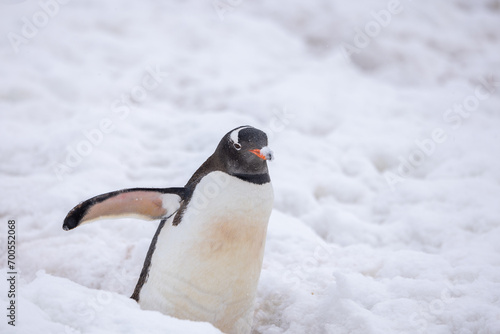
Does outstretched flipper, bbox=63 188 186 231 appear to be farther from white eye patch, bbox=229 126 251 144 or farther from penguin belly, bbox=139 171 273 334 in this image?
white eye patch, bbox=229 126 251 144

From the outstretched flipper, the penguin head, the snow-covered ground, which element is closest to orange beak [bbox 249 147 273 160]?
the penguin head

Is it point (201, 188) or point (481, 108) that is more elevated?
point (201, 188)

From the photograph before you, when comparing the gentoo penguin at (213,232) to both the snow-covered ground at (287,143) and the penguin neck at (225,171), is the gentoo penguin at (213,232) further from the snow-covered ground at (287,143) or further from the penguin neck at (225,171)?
the snow-covered ground at (287,143)

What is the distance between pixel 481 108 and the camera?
14.0 ft

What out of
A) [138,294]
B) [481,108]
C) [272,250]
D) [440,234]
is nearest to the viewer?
[138,294]

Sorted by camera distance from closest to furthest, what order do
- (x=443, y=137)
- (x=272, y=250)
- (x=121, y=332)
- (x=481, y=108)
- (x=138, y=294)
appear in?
(x=121, y=332), (x=138, y=294), (x=272, y=250), (x=443, y=137), (x=481, y=108)

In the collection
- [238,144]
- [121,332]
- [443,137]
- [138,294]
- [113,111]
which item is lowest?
[113,111]

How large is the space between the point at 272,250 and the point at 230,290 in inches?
28.4

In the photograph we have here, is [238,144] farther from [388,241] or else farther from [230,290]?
[388,241]

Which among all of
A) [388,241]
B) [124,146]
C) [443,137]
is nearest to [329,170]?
[388,241]

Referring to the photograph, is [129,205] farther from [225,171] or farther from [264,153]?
[264,153]

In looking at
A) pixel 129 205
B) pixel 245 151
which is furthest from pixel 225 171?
pixel 129 205

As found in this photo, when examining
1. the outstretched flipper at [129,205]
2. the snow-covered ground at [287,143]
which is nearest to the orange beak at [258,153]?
the outstretched flipper at [129,205]

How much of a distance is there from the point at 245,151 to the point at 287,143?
1.99 meters
